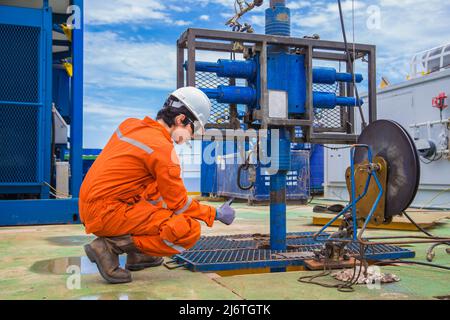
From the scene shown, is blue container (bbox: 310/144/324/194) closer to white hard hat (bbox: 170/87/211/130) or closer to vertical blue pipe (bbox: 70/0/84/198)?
vertical blue pipe (bbox: 70/0/84/198)

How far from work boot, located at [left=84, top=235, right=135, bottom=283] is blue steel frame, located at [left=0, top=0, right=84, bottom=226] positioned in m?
3.57

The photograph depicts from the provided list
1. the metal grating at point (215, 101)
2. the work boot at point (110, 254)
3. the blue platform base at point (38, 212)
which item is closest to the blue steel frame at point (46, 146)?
the blue platform base at point (38, 212)

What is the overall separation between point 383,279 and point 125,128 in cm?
169

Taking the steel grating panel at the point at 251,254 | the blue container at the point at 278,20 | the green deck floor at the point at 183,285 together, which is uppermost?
the blue container at the point at 278,20

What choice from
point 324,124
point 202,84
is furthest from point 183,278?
point 324,124

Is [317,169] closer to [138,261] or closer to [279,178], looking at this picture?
[279,178]

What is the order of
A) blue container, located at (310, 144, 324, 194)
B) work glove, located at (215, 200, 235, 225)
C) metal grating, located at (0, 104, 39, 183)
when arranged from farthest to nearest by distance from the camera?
blue container, located at (310, 144, 324, 194) → metal grating, located at (0, 104, 39, 183) → work glove, located at (215, 200, 235, 225)

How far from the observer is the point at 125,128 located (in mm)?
2723

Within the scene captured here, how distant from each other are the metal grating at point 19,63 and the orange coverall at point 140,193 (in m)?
3.88

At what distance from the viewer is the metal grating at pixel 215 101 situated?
11.2 ft

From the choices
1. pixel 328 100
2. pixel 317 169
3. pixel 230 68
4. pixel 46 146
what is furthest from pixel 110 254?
pixel 317 169

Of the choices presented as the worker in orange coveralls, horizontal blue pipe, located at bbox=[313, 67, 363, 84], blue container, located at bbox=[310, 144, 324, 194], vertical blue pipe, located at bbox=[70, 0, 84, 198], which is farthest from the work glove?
blue container, located at bbox=[310, 144, 324, 194]

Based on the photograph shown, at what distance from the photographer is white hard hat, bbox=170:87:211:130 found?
2824 mm

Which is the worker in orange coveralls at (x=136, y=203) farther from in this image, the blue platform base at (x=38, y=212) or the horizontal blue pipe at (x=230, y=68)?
the blue platform base at (x=38, y=212)
